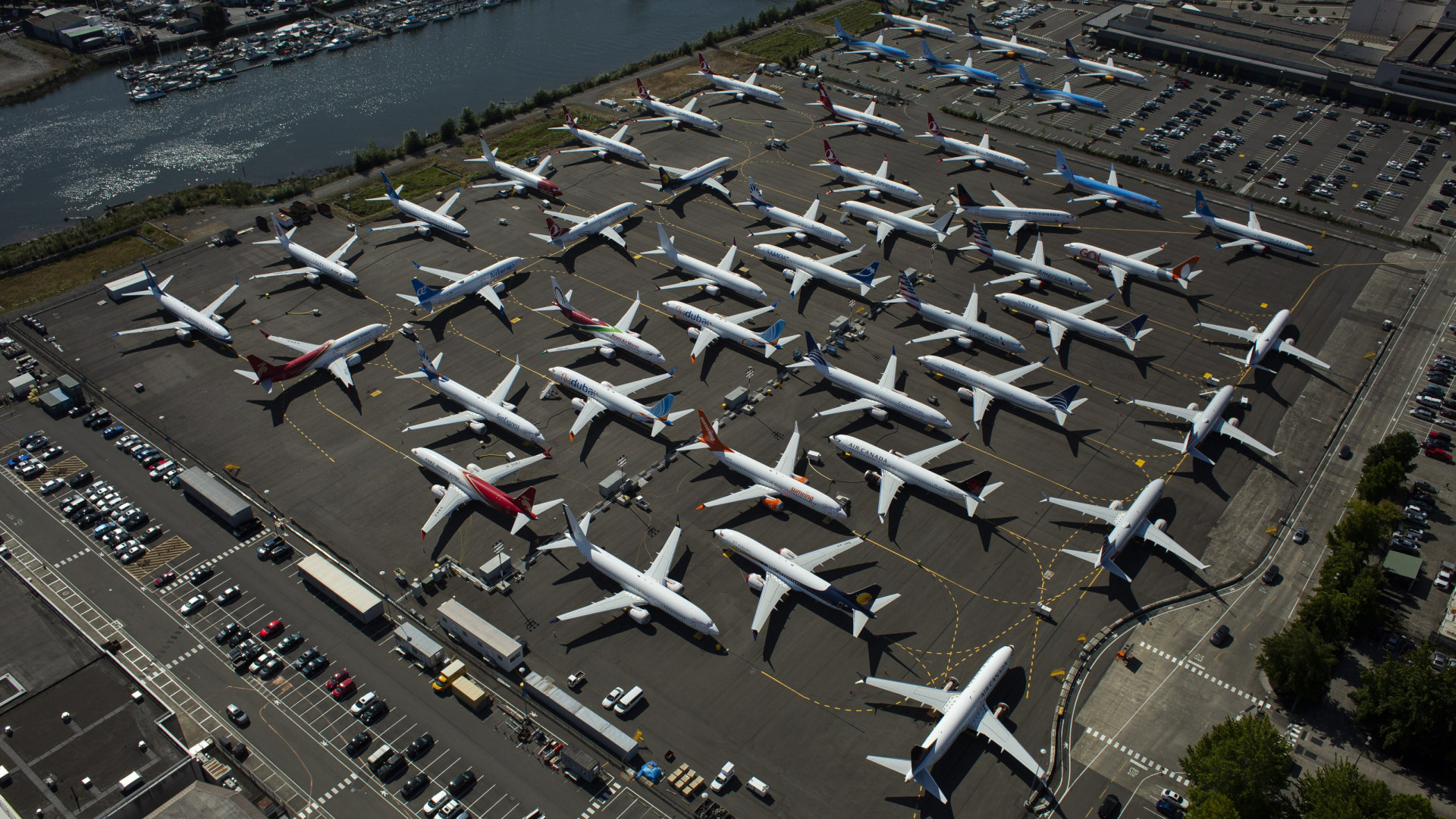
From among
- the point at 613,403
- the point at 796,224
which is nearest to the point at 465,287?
the point at 613,403

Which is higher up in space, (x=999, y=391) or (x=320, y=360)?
(x=320, y=360)

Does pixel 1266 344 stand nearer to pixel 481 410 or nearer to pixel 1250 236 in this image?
pixel 1250 236

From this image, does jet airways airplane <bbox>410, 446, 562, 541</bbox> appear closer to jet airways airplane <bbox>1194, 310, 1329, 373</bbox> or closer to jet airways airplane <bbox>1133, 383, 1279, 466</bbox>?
jet airways airplane <bbox>1133, 383, 1279, 466</bbox>

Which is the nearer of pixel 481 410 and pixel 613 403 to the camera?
pixel 481 410

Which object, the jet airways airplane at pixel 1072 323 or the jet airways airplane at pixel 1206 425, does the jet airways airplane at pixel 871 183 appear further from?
the jet airways airplane at pixel 1206 425

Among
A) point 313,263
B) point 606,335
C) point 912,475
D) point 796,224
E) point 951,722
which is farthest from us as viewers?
point 796,224

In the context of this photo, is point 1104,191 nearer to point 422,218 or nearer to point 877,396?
point 877,396

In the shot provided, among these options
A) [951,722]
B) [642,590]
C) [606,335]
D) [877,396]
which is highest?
[606,335]

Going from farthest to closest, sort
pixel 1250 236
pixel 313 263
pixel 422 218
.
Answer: pixel 422 218
pixel 1250 236
pixel 313 263
